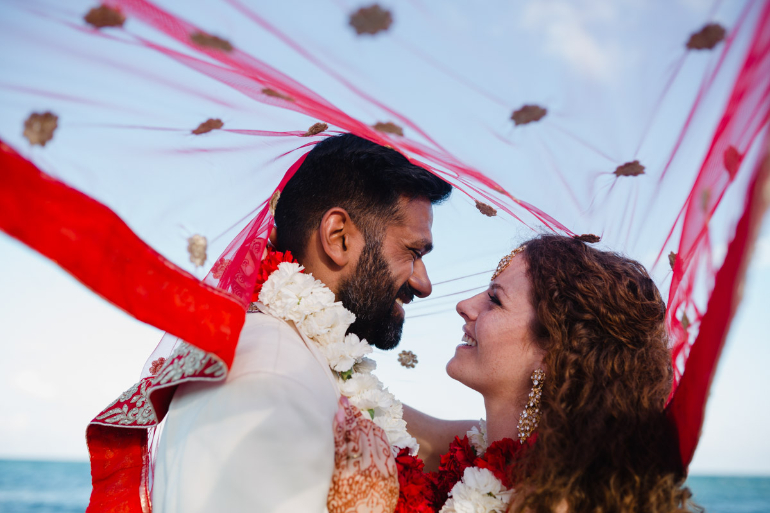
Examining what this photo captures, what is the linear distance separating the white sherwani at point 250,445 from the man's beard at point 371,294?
1.09 meters

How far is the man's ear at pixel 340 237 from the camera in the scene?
2.99m

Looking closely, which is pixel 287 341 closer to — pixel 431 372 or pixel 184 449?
pixel 184 449

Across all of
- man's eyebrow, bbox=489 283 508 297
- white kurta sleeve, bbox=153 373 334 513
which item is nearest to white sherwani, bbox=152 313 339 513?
white kurta sleeve, bbox=153 373 334 513

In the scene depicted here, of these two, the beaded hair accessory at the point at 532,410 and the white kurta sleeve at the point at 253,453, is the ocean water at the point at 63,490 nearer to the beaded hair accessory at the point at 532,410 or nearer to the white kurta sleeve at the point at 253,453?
the beaded hair accessory at the point at 532,410

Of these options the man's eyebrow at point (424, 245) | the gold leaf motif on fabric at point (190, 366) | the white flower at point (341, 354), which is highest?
the man's eyebrow at point (424, 245)

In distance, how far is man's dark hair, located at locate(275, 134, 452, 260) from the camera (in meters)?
3.12

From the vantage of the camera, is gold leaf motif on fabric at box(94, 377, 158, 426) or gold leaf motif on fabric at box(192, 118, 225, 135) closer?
gold leaf motif on fabric at box(192, 118, 225, 135)

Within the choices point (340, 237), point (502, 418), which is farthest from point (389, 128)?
point (502, 418)

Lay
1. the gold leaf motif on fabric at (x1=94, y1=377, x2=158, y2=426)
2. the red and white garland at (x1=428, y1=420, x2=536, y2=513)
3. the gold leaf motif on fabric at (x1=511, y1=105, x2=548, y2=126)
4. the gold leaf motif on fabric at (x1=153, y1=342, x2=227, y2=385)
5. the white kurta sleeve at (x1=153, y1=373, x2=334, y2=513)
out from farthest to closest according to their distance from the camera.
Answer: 1. the red and white garland at (x1=428, y1=420, x2=536, y2=513)
2. the gold leaf motif on fabric at (x1=94, y1=377, x2=158, y2=426)
3. the gold leaf motif on fabric at (x1=511, y1=105, x2=548, y2=126)
4. the gold leaf motif on fabric at (x1=153, y1=342, x2=227, y2=385)
5. the white kurta sleeve at (x1=153, y1=373, x2=334, y2=513)

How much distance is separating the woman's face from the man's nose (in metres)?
0.48

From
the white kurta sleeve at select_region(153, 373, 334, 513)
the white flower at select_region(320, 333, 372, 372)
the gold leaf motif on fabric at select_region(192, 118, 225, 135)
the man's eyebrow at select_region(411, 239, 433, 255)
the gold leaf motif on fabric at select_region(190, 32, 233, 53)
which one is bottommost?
the white kurta sleeve at select_region(153, 373, 334, 513)

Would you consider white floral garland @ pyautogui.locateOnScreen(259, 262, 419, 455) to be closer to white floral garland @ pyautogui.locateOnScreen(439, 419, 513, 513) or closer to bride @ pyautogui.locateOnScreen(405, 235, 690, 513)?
white floral garland @ pyautogui.locateOnScreen(439, 419, 513, 513)

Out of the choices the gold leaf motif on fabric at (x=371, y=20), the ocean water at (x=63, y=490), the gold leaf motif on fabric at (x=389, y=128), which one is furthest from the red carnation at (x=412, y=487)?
the ocean water at (x=63, y=490)

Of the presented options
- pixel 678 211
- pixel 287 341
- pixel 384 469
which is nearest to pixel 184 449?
pixel 287 341
